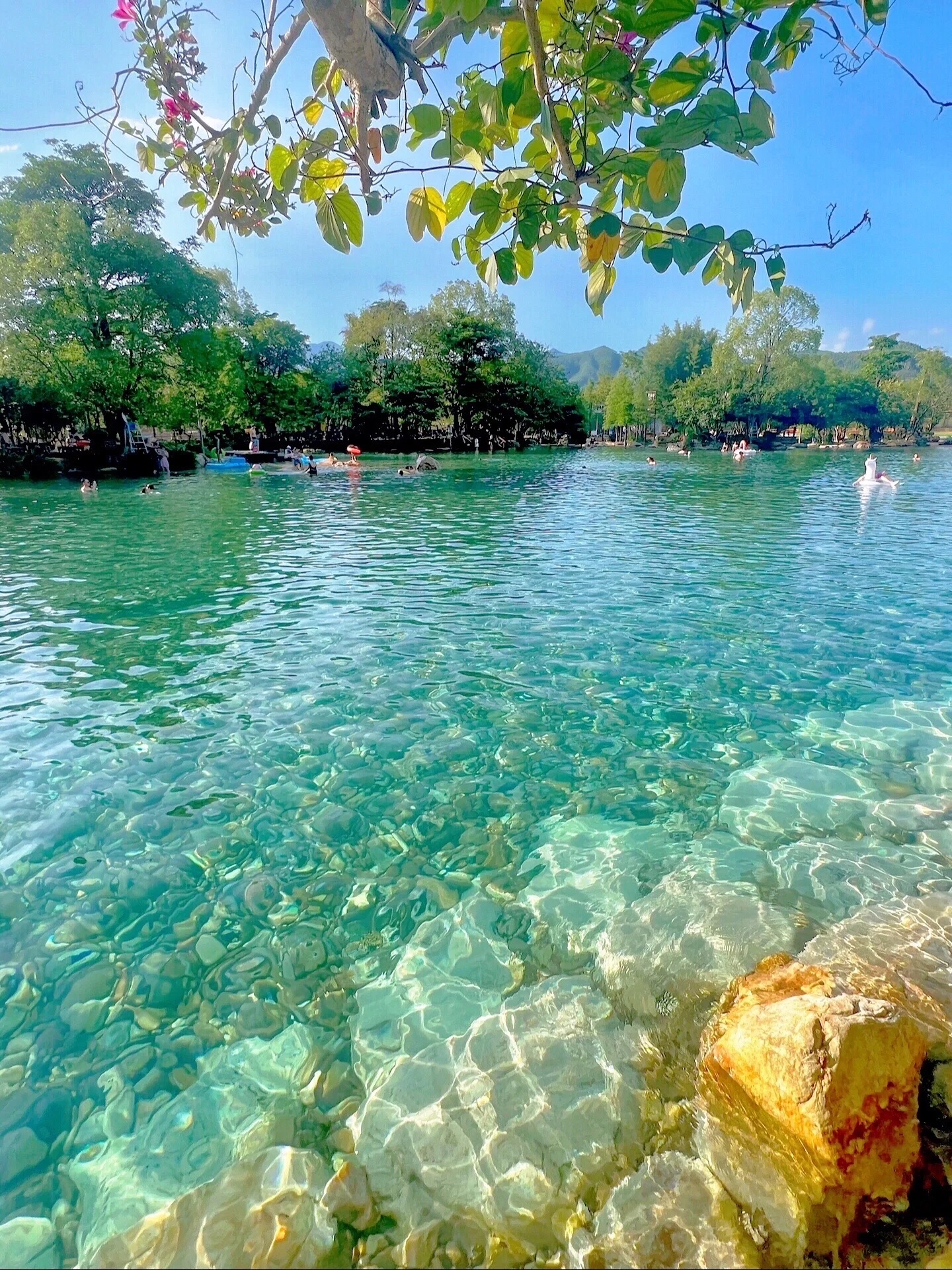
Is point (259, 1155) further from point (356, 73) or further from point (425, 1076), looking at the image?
point (356, 73)

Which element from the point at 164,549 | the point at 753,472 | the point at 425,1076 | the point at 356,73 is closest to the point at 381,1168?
the point at 425,1076

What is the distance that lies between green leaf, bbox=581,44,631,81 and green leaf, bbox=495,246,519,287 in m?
0.57

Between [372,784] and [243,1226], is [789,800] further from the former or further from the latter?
[243,1226]

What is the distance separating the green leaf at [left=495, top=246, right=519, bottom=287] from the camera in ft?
7.68

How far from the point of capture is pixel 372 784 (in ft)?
18.1

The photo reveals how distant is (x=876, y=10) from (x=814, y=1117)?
396 centimetres

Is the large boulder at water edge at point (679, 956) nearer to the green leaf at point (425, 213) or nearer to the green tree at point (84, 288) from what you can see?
the green leaf at point (425, 213)

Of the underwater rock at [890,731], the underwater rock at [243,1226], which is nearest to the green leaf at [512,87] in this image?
the underwater rock at [243,1226]

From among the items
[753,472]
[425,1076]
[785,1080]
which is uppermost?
[753,472]

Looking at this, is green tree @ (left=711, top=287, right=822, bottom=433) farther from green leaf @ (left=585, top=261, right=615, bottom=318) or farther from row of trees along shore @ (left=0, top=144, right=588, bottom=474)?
green leaf @ (left=585, top=261, right=615, bottom=318)

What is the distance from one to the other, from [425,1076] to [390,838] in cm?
194

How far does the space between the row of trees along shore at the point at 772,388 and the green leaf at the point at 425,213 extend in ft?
263

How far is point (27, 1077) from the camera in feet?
9.96

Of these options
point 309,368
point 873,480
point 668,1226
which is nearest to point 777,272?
point 668,1226
